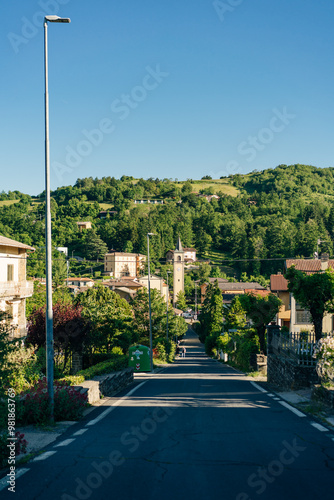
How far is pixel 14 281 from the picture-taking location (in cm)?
3116

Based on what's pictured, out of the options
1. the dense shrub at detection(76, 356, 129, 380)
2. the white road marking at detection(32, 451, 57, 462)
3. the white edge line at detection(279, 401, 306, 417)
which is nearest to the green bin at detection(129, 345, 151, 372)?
the dense shrub at detection(76, 356, 129, 380)

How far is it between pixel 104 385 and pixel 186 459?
8689 millimetres

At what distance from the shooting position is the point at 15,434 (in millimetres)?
6926

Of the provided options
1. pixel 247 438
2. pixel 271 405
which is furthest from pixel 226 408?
pixel 247 438

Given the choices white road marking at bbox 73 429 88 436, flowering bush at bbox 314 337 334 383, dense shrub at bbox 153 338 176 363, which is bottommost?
dense shrub at bbox 153 338 176 363

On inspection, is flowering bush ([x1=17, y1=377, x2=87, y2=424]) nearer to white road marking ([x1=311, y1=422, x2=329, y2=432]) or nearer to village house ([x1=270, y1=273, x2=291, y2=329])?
white road marking ([x1=311, y1=422, x2=329, y2=432])

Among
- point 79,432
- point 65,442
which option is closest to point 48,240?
point 79,432

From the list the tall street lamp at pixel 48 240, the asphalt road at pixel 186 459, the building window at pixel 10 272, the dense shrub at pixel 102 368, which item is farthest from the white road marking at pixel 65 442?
the building window at pixel 10 272

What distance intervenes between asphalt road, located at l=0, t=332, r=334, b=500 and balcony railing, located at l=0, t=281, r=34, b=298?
20.7 m

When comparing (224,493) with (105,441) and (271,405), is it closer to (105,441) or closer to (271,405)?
(105,441)

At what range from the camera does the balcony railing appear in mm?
29750

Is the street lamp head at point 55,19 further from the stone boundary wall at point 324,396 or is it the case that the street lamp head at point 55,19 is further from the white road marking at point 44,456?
the stone boundary wall at point 324,396

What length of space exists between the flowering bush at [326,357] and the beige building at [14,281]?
864 inches

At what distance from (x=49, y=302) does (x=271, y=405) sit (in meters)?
6.35
